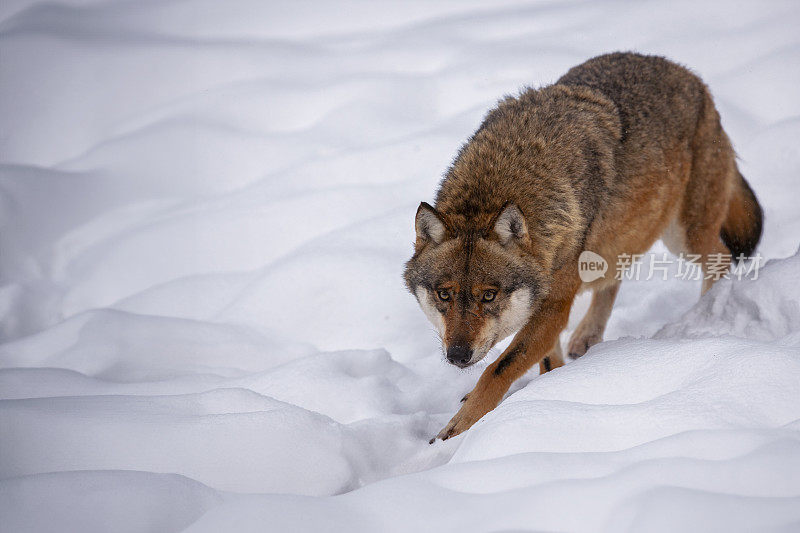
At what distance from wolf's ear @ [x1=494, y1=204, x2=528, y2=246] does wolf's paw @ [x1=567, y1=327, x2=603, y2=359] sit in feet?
6.09

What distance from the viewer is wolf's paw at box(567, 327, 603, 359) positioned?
4.96 meters

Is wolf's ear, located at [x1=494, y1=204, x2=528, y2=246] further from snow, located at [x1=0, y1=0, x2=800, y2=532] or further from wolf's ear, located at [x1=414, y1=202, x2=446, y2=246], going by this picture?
snow, located at [x1=0, y1=0, x2=800, y2=532]

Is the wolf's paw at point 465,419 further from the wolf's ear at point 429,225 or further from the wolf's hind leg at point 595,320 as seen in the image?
the wolf's hind leg at point 595,320

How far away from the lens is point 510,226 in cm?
338

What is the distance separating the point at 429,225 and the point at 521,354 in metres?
0.91

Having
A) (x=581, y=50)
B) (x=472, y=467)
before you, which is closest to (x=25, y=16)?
(x=581, y=50)

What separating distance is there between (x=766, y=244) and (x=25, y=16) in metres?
8.82

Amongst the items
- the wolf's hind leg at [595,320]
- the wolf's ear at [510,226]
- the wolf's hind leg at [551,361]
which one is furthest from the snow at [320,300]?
the wolf's ear at [510,226]

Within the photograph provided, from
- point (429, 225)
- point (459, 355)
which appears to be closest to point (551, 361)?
point (459, 355)

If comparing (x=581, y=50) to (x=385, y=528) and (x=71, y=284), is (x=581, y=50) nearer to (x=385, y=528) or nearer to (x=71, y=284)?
(x=71, y=284)

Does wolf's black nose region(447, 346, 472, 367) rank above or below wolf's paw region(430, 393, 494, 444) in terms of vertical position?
above

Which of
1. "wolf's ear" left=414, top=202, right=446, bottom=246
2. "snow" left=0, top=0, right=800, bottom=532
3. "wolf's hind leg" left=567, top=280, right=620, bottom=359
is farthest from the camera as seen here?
"wolf's hind leg" left=567, top=280, right=620, bottom=359

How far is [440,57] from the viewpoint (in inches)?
305

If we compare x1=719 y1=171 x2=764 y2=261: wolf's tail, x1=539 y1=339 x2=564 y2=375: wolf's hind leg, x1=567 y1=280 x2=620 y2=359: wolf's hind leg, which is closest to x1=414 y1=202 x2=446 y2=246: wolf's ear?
x1=539 y1=339 x2=564 y2=375: wolf's hind leg
